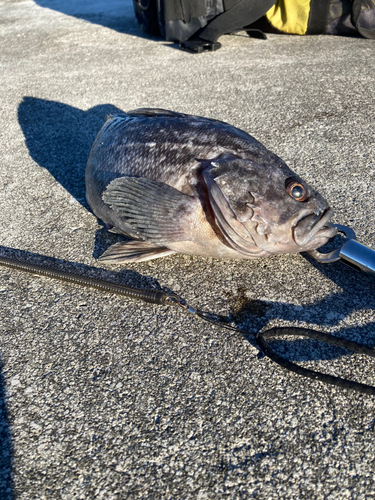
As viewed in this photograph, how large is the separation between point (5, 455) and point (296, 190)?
7.02 feet

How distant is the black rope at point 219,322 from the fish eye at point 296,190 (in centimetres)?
82

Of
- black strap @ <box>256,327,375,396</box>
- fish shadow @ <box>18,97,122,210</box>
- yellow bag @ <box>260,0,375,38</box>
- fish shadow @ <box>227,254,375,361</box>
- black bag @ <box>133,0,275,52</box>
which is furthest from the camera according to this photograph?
black bag @ <box>133,0,275,52</box>

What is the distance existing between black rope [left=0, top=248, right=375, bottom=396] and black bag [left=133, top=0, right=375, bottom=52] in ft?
16.9

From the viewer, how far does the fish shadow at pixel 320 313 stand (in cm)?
235

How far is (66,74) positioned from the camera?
6344mm

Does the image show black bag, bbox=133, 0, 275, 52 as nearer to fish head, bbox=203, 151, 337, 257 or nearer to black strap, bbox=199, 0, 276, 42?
black strap, bbox=199, 0, 276, 42

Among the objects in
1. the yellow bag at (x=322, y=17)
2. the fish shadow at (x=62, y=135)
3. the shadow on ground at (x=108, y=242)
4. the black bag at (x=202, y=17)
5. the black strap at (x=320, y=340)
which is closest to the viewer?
the black strap at (x=320, y=340)

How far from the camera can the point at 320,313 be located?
2545 millimetres

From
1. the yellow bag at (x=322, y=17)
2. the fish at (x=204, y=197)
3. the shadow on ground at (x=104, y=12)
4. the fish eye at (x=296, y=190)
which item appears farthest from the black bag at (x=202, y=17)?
the fish eye at (x=296, y=190)

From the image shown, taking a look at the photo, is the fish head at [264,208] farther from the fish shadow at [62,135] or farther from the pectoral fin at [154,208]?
the fish shadow at [62,135]

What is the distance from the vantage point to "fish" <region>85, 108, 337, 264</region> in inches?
99.8

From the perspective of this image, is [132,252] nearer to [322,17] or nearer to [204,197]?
[204,197]

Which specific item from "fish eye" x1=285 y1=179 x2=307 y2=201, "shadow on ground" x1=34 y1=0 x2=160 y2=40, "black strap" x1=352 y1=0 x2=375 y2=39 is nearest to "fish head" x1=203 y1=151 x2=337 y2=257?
"fish eye" x1=285 y1=179 x2=307 y2=201

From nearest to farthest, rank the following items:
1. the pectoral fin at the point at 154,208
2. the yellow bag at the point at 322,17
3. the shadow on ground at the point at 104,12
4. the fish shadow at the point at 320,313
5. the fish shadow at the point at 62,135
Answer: the fish shadow at the point at 320,313
the pectoral fin at the point at 154,208
the fish shadow at the point at 62,135
the yellow bag at the point at 322,17
the shadow on ground at the point at 104,12
